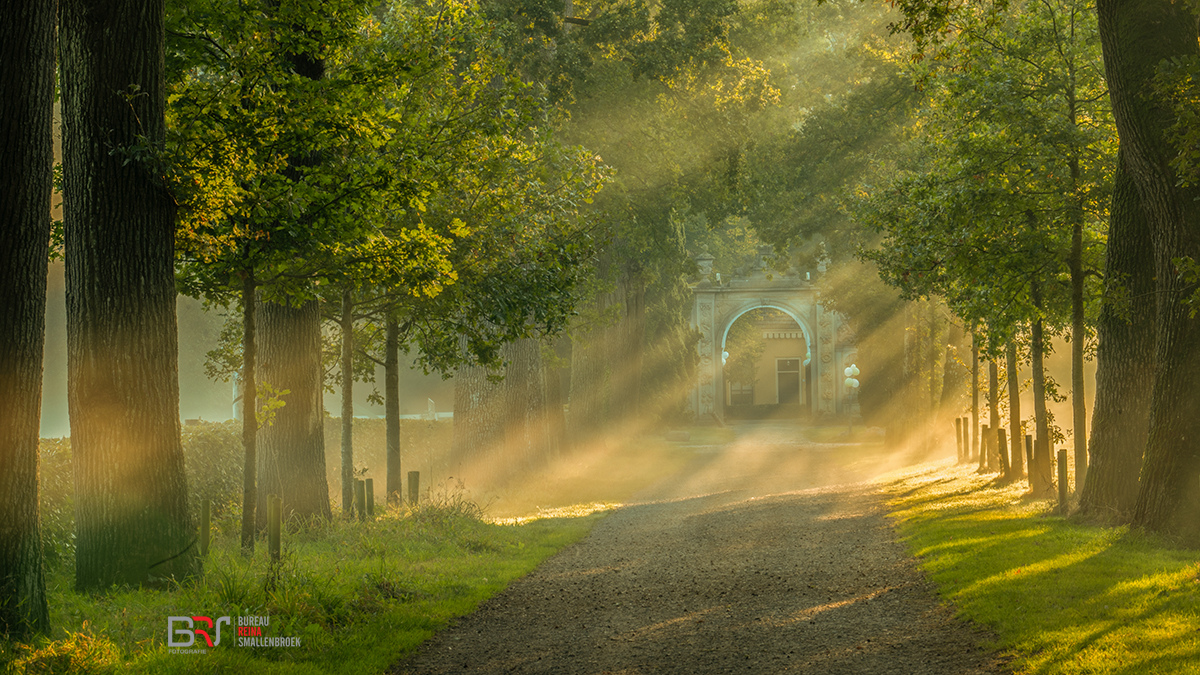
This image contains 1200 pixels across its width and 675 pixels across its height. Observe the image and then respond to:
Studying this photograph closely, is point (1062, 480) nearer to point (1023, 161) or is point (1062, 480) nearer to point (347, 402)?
point (1023, 161)

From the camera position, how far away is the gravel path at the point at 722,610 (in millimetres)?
6680

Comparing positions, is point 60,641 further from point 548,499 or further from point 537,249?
point 548,499

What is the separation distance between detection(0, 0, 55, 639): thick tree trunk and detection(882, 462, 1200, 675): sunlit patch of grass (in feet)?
20.9

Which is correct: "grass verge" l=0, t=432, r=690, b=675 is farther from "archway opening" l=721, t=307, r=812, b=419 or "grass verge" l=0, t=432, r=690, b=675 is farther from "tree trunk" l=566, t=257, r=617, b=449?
"archway opening" l=721, t=307, r=812, b=419

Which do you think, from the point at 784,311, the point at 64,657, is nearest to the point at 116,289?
the point at 64,657

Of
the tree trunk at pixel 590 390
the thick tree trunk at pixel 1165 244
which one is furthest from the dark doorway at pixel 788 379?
the thick tree trunk at pixel 1165 244

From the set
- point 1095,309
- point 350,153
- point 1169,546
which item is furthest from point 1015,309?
point 350,153

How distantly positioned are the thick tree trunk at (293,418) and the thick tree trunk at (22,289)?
19.5 ft

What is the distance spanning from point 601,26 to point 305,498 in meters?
13.0

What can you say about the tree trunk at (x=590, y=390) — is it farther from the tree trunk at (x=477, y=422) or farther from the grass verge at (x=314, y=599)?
the grass verge at (x=314, y=599)

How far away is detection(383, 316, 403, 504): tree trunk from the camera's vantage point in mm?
15266

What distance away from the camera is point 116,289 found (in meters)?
7.95

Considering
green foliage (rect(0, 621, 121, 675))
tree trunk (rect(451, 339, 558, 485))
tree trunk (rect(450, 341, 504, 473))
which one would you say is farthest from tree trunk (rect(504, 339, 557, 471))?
green foliage (rect(0, 621, 121, 675))

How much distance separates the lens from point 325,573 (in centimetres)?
892
